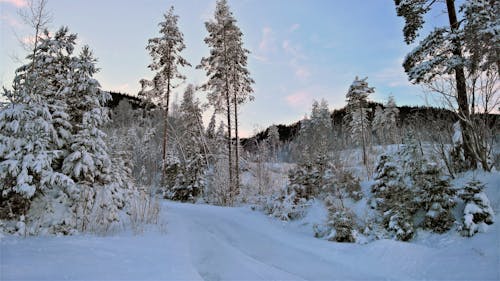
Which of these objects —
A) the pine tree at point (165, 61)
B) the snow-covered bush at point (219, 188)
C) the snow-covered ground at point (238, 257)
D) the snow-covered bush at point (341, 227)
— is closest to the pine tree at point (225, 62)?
the snow-covered bush at point (219, 188)

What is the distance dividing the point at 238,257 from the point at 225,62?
14713 mm

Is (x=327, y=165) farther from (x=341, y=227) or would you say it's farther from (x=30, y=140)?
(x=30, y=140)

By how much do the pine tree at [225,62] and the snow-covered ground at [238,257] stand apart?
11.8m

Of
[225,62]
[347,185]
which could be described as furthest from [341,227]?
[225,62]

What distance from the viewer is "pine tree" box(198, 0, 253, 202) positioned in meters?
17.9

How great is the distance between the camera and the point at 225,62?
17.9m

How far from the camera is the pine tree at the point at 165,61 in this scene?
1869cm

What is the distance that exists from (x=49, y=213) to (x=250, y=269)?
4.22 m

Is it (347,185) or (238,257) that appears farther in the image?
(347,185)

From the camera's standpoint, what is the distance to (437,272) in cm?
441

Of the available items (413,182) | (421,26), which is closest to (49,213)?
(413,182)

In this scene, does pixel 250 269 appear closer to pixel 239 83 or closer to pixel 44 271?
pixel 44 271

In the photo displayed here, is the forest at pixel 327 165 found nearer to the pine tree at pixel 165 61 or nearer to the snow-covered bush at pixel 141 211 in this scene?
the snow-covered bush at pixel 141 211

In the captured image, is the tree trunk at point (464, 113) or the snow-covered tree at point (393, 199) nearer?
the snow-covered tree at point (393, 199)
